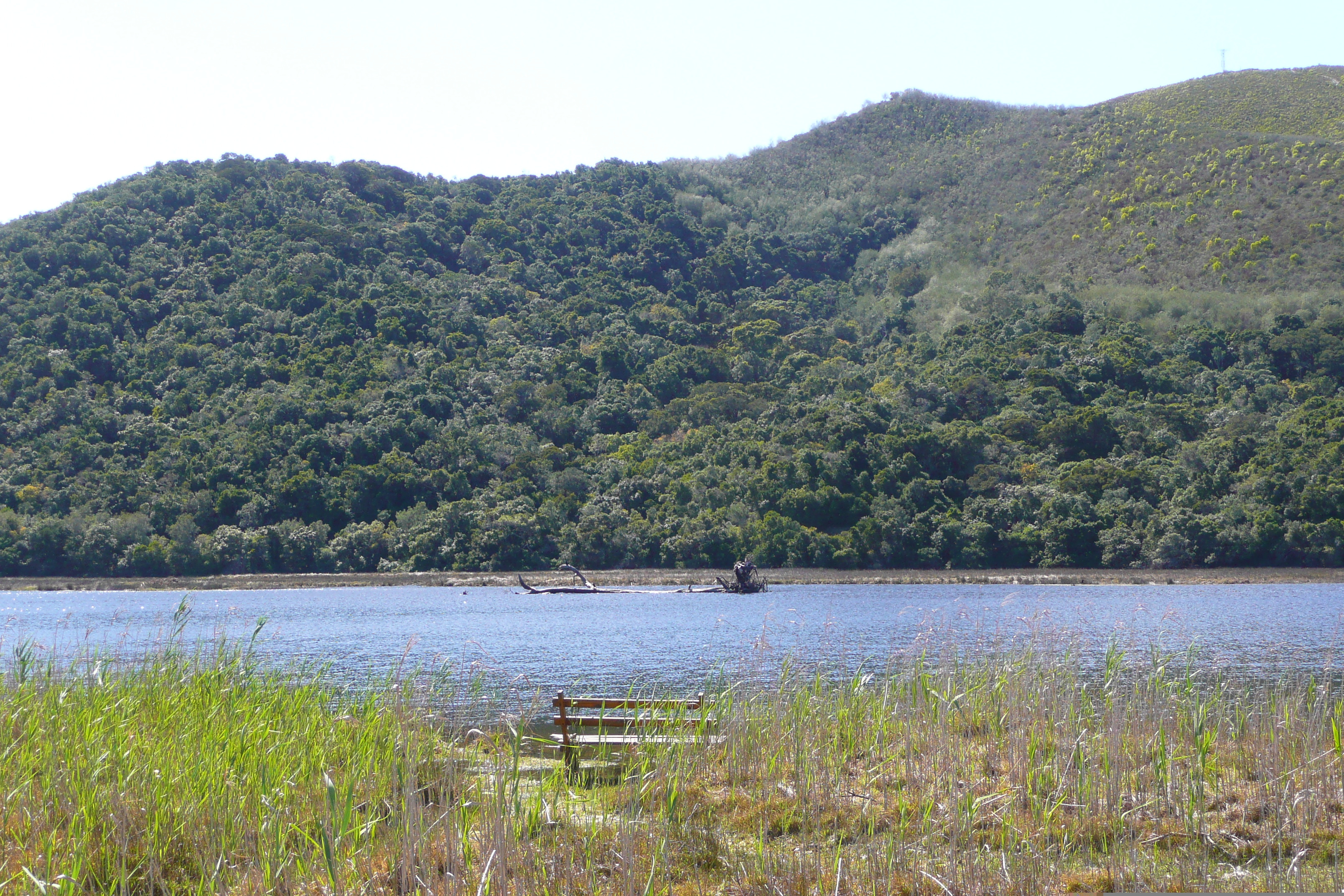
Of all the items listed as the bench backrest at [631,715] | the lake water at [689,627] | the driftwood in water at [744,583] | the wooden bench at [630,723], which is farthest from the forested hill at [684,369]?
the wooden bench at [630,723]

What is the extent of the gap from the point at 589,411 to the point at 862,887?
82.0 meters

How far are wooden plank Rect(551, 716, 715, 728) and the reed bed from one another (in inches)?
10.1

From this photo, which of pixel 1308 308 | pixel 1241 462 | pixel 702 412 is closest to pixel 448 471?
pixel 702 412

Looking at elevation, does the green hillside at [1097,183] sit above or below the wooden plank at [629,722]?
above

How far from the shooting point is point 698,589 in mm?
54938

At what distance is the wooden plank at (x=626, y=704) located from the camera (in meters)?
9.97

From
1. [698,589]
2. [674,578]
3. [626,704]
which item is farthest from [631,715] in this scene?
[674,578]

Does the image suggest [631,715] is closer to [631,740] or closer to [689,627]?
[631,740]

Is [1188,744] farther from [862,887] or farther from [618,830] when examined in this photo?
[618,830]

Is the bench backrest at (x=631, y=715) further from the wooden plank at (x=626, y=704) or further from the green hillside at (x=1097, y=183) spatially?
the green hillside at (x=1097, y=183)

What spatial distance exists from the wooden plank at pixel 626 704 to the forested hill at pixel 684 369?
51318 millimetres

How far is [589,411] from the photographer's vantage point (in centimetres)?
8856

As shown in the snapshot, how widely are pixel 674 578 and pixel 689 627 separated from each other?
2837cm

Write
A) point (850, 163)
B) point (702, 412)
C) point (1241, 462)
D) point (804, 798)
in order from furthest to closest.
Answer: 1. point (850, 163)
2. point (702, 412)
3. point (1241, 462)
4. point (804, 798)
